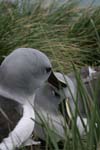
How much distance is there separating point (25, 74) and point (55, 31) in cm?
318

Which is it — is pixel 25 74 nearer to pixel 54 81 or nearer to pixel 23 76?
pixel 23 76

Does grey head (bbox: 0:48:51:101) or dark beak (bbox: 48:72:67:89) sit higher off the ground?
grey head (bbox: 0:48:51:101)

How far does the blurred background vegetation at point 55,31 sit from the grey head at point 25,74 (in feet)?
6.16

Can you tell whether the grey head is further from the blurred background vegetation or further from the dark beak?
the blurred background vegetation

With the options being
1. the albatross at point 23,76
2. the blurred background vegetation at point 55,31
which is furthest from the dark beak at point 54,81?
the blurred background vegetation at point 55,31

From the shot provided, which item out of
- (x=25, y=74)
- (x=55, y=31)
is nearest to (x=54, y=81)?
(x=25, y=74)

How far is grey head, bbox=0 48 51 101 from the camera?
3896mm

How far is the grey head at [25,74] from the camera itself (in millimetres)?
3896

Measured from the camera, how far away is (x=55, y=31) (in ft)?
23.1

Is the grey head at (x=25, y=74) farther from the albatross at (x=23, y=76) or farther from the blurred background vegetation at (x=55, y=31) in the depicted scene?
the blurred background vegetation at (x=55, y=31)

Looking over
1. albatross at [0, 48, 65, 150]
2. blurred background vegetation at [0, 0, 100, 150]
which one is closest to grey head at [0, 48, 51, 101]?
albatross at [0, 48, 65, 150]

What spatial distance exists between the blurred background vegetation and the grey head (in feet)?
6.16

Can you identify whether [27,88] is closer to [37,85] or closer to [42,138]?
[37,85]

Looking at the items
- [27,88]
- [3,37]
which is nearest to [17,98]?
[27,88]
